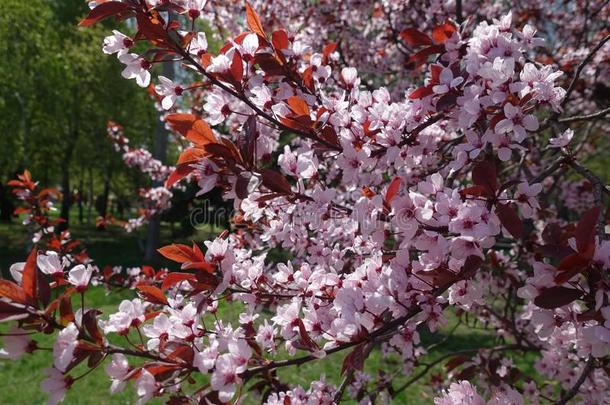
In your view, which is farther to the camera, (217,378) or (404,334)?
(404,334)

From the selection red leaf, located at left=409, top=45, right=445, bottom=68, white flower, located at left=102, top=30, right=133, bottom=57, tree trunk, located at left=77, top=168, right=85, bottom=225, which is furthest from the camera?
tree trunk, located at left=77, top=168, right=85, bottom=225

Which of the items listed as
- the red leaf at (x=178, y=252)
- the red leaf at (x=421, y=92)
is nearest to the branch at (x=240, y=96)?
the red leaf at (x=421, y=92)

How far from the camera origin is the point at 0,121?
15711mm

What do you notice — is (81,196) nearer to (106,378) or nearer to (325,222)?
(106,378)

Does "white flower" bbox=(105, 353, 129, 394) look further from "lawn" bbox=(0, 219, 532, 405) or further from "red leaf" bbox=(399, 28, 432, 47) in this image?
"lawn" bbox=(0, 219, 532, 405)

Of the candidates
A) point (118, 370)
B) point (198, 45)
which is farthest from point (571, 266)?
point (198, 45)

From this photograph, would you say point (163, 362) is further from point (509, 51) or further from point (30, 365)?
point (30, 365)

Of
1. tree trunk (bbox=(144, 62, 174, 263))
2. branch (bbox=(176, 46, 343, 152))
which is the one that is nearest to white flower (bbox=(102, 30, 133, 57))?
branch (bbox=(176, 46, 343, 152))

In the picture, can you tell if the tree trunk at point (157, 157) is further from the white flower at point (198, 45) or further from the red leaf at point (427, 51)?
the red leaf at point (427, 51)

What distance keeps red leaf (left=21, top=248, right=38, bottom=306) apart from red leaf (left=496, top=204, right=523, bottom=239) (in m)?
1.15

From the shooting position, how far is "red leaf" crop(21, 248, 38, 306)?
1059 mm

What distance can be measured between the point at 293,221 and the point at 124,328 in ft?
3.12

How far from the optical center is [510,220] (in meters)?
1.25

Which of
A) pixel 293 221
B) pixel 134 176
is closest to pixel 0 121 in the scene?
pixel 134 176
